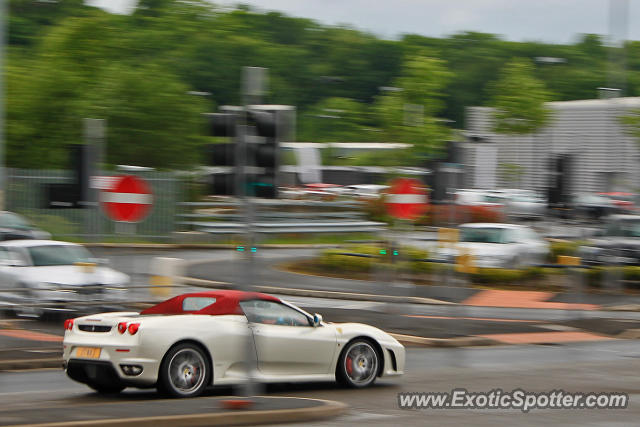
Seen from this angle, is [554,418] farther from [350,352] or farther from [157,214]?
[157,214]

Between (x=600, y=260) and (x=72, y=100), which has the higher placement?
(x=72, y=100)

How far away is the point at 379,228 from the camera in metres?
46.4

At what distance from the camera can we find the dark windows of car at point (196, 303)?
38.2 feet

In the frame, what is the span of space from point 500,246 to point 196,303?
775 inches

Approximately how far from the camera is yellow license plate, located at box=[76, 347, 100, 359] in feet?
35.9

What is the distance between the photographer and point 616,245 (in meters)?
29.4

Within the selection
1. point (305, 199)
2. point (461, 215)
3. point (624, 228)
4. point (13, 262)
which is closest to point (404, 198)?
point (13, 262)

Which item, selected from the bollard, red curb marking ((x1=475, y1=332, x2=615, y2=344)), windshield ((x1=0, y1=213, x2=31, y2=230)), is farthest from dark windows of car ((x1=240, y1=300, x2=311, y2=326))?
windshield ((x1=0, y1=213, x2=31, y2=230))

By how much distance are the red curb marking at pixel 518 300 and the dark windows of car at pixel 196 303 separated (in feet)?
45.6

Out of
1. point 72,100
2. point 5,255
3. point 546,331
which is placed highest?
point 72,100

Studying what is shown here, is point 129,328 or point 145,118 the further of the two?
point 145,118

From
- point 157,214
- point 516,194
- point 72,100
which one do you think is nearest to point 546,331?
point 157,214

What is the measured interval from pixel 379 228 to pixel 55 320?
28593 mm

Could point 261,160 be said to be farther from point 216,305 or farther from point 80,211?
point 80,211
